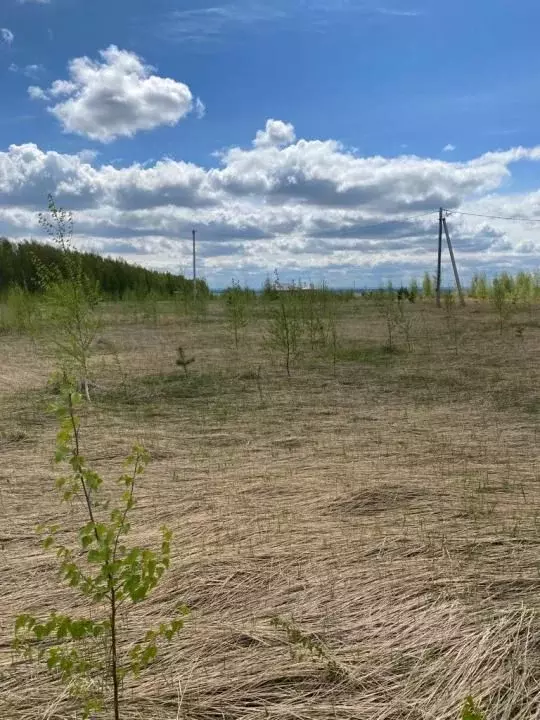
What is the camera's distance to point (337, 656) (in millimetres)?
2207

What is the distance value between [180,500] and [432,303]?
68.5 feet

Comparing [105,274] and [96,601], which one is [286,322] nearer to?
[96,601]

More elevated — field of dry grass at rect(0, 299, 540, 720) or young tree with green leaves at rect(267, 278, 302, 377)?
young tree with green leaves at rect(267, 278, 302, 377)

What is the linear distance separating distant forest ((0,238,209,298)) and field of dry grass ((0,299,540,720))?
17.0 meters

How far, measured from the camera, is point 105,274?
27750 millimetres

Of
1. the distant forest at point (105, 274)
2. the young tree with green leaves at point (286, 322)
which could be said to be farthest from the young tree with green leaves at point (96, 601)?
the distant forest at point (105, 274)

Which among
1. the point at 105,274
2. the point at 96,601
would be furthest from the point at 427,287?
the point at 96,601

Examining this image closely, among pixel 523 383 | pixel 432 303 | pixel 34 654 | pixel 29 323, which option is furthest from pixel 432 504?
pixel 432 303

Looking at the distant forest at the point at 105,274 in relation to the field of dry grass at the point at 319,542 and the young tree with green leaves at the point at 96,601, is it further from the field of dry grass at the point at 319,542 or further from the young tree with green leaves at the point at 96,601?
the young tree with green leaves at the point at 96,601

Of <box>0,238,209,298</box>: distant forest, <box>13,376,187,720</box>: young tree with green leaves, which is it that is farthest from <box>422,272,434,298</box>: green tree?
<box>13,376,187,720</box>: young tree with green leaves

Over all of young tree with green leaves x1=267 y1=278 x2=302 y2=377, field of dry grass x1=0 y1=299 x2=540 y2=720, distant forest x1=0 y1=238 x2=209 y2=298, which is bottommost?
field of dry grass x1=0 y1=299 x2=540 y2=720

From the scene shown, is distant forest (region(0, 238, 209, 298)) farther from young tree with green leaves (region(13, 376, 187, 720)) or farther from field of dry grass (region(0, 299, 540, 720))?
young tree with green leaves (region(13, 376, 187, 720))

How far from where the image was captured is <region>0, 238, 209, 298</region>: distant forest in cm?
2483

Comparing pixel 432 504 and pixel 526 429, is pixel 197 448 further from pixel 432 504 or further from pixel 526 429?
pixel 526 429
